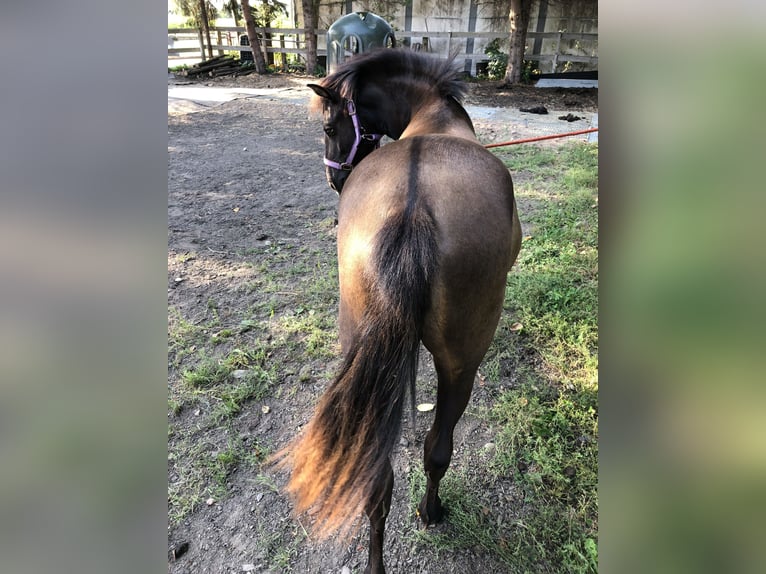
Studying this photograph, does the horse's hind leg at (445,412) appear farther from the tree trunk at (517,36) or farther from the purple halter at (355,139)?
the tree trunk at (517,36)

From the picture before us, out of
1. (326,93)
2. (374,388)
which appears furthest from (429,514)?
(326,93)

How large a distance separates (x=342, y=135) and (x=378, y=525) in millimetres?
2061

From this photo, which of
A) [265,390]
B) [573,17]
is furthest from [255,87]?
[265,390]

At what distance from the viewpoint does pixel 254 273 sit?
4.02 m

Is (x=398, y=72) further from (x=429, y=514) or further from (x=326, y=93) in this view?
(x=429, y=514)

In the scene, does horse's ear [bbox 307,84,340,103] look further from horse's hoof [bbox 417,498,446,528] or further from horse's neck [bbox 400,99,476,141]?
horse's hoof [bbox 417,498,446,528]

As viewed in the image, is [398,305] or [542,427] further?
[542,427]

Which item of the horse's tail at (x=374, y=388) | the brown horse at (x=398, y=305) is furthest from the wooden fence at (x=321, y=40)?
the horse's tail at (x=374, y=388)

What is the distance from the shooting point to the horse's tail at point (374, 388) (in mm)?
1382

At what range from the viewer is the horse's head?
8.57ft

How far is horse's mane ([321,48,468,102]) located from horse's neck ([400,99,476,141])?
111 mm
